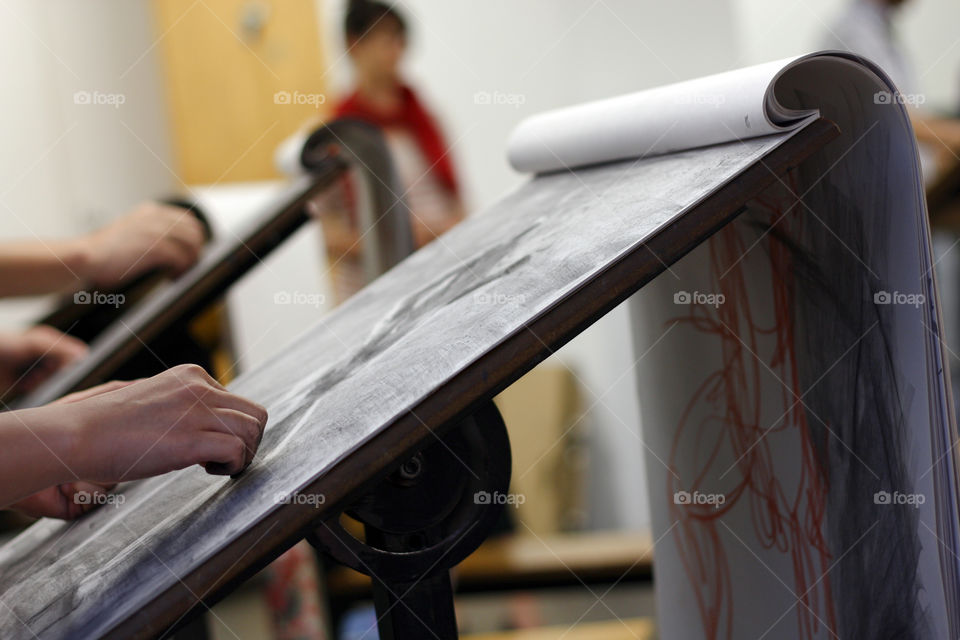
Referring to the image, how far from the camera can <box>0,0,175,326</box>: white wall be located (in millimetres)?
3160

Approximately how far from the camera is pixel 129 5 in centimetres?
404

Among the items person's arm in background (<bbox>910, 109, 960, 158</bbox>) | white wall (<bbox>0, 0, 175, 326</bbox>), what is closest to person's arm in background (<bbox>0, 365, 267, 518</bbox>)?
person's arm in background (<bbox>910, 109, 960, 158</bbox>)

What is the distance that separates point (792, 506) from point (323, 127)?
82cm

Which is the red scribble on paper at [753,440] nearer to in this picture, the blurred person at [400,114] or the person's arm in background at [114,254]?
the person's arm in background at [114,254]

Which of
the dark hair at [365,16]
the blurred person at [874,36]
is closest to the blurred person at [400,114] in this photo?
the dark hair at [365,16]

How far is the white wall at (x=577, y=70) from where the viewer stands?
361 centimetres

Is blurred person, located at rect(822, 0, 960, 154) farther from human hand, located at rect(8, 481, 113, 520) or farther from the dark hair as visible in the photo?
human hand, located at rect(8, 481, 113, 520)

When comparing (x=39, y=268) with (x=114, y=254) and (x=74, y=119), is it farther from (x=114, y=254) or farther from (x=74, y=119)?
(x=74, y=119)

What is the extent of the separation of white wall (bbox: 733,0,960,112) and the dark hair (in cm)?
112

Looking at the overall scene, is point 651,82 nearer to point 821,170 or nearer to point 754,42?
point 754,42

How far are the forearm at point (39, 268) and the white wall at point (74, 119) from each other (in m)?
2.00

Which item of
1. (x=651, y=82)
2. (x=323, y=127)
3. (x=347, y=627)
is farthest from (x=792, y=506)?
(x=651, y=82)

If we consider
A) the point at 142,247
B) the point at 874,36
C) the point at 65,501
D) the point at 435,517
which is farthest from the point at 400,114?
the point at 435,517

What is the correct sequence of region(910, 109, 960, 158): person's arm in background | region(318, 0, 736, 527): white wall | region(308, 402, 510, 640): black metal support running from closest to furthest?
region(308, 402, 510, 640): black metal support → region(910, 109, 960, 158): person's arm in background → region(318, 0, 736, 527): white wall
